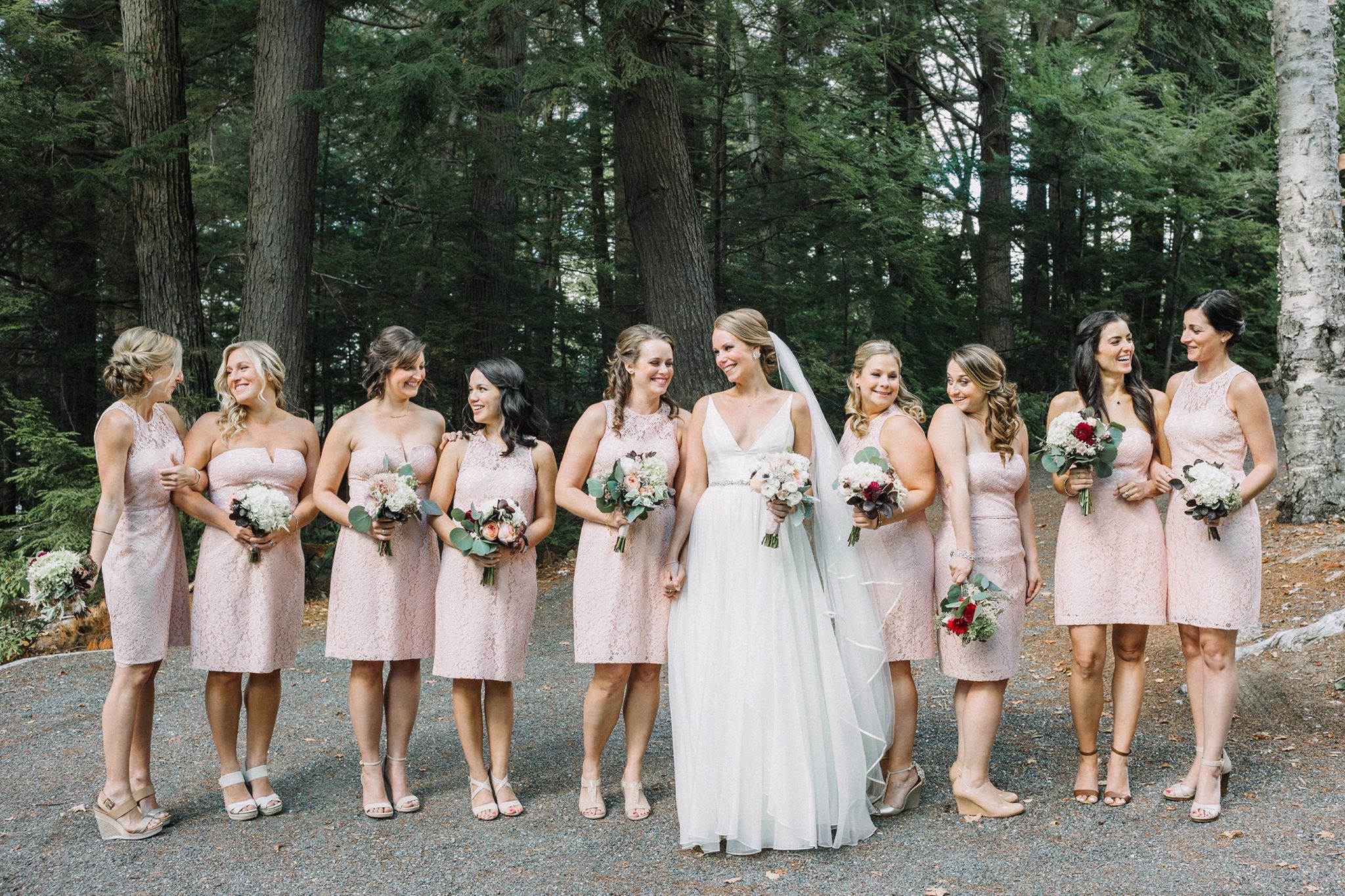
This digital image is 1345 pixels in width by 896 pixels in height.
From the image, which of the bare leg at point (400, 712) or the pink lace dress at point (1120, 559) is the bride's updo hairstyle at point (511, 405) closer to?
the bare leg at point (400, 712)

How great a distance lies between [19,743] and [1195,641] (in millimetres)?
7396

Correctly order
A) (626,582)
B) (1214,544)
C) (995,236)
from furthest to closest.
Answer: (995,236) → (626,582) → (1214,544)

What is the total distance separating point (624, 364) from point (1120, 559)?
2.66 meters

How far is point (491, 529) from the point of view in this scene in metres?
5.12

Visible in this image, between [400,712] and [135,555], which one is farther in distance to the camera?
[400,712]

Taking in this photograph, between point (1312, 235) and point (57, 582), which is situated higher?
point (1312, 235)

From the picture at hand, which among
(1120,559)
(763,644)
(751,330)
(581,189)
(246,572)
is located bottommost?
(763,644)

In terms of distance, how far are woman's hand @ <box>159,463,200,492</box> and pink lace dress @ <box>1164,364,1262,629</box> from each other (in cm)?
488

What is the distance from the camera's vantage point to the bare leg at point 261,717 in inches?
217

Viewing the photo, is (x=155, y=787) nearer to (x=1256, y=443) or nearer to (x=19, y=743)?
(x=19, y=743)

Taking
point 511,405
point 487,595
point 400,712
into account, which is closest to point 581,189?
point 511,405

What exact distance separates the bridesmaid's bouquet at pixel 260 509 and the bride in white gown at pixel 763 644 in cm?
196

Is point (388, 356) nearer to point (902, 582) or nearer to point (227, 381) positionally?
point (227, 381)

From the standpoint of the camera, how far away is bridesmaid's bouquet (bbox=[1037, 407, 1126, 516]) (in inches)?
194
